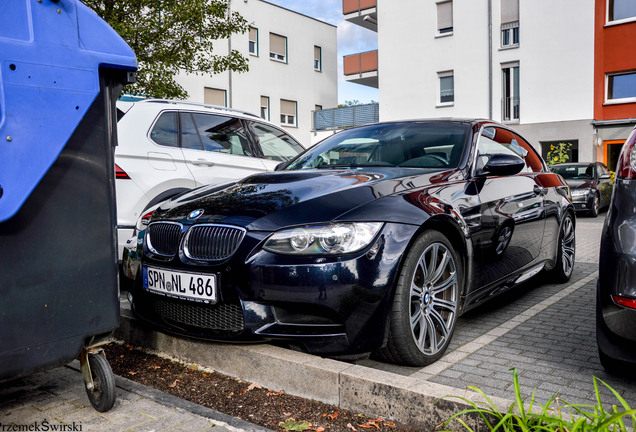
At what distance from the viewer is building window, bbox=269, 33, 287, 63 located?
29047mm

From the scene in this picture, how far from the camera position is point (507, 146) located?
4688 mm

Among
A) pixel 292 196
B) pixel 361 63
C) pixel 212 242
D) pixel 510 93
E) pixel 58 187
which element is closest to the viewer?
pixel 58 187

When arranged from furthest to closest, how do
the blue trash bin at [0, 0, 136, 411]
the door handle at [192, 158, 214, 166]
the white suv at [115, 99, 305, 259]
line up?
the door handle at [192, 158, 214, 166] → the white suv at [115, 99, 305, 259] → the blue trash bin at [0, 0, 136, 411]

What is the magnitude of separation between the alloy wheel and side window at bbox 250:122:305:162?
12.5 ft

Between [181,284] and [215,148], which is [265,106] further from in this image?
[181,284]

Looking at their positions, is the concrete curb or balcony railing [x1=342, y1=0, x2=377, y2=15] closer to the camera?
the concrete curb

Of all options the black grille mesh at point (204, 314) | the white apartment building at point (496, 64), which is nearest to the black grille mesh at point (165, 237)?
the black grille mesh at point (204, 314)

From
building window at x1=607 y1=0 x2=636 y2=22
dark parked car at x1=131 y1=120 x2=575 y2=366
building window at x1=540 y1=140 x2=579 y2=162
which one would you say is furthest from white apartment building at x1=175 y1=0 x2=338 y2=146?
dark parked car at x1=131 y1=120 x2=575 y2=366

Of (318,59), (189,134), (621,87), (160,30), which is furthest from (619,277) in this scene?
(318,59)

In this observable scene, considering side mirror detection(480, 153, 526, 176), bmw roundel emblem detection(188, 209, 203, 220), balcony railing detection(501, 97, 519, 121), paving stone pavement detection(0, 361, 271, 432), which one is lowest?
paving stone pavement detection(0, 361, 271, 432)

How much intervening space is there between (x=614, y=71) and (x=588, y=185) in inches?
326

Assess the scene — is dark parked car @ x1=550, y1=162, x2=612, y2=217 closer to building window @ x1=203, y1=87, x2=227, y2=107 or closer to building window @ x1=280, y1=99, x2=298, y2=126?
building window @ x1=203, y1=87, x2=227, y2=107

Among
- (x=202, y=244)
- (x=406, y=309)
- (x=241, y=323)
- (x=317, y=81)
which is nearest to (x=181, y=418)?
(x=241, y=323)

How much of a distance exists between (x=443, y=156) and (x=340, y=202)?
1275 millimetres
